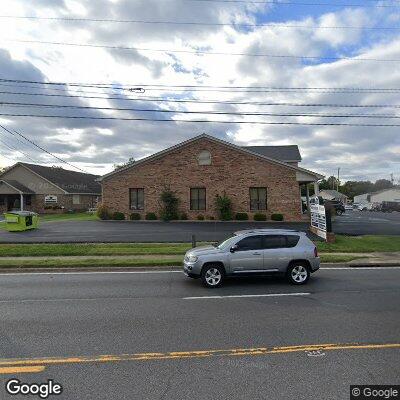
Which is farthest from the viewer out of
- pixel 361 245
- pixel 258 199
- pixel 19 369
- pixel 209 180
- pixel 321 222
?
pixel 209 180

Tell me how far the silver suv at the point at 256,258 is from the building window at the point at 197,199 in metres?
19.6

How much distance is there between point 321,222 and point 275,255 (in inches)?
401

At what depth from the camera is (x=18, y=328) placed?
257 inches

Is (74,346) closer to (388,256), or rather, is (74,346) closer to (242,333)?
(242,333)

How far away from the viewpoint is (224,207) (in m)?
29.4

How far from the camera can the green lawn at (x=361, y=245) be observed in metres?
16.4

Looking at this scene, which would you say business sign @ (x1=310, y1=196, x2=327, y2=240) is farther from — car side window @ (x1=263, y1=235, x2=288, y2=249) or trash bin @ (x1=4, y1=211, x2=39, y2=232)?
trash bin @ (x1=4, y1=211, x2=39, y2=232)

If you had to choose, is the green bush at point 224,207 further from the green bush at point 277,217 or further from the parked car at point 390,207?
the parked car at point 390,207

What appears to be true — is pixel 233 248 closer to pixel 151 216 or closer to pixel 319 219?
pixel 319 219

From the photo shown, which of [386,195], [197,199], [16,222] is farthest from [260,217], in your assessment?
[386,195]

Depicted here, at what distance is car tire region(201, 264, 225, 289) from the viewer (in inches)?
393

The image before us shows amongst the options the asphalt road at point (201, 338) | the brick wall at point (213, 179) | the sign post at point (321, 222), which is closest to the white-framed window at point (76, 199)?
the brick wall at point (213, 179)

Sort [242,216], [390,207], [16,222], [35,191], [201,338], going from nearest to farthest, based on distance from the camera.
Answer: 1. [201,338]
2. [16,222]
3. [242,216]
4. [35,191]
5. [390,207]

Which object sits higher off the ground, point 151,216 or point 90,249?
point 151,216
